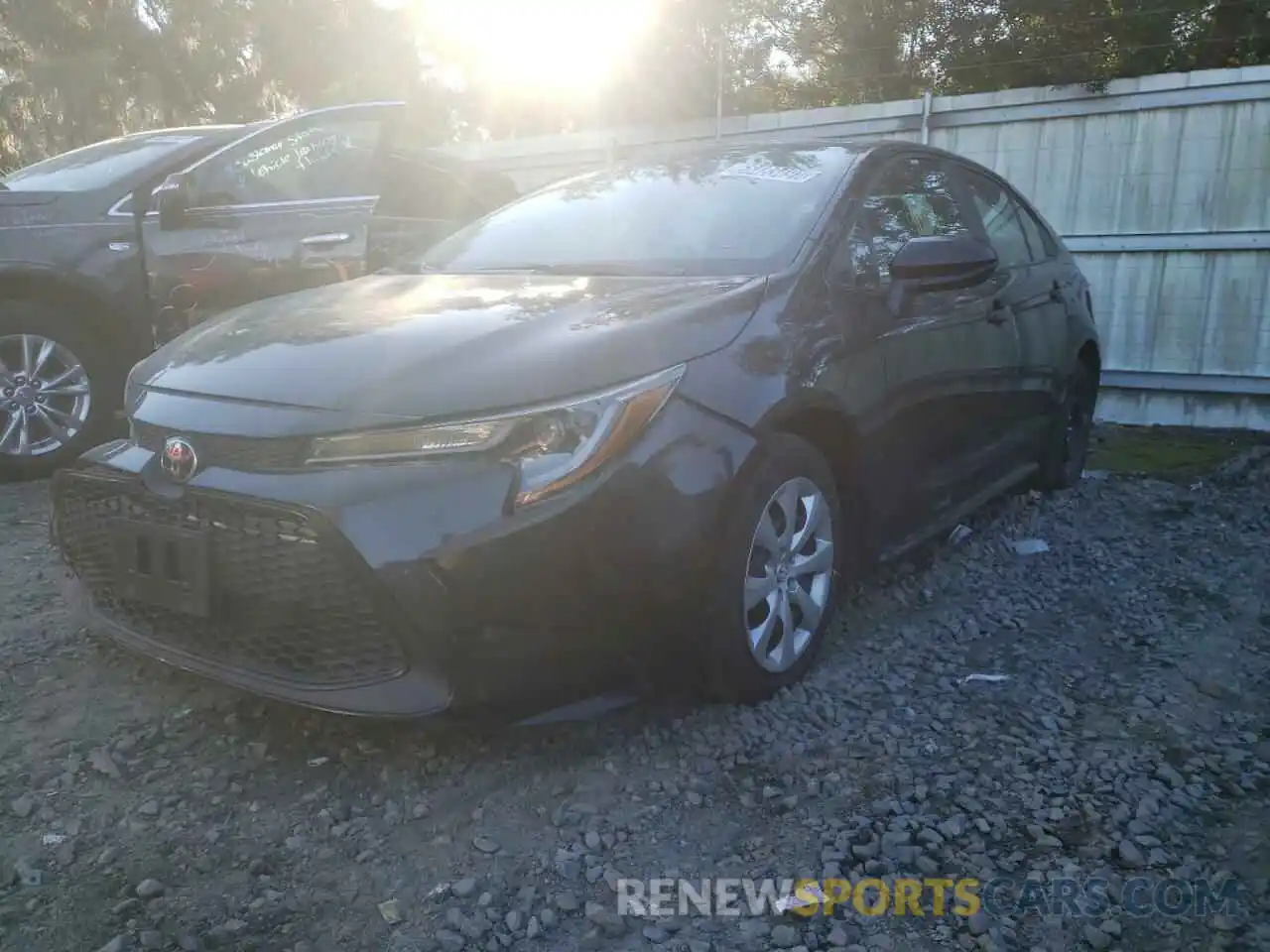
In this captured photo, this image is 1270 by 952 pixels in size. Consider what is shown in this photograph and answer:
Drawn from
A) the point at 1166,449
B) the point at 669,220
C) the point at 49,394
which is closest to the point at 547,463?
the point at 669,220

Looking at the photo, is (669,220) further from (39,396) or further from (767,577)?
(39,396)

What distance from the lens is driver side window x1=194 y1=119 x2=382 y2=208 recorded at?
5.28 metres

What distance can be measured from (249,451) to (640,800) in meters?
1.20

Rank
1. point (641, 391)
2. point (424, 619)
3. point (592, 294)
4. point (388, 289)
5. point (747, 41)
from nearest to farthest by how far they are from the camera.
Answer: point (424, 619), point (641, 391), point (592, 294), point (388, 289), point (747, 41)

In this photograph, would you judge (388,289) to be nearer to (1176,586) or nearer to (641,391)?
(641,391)

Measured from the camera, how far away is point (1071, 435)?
5281mm

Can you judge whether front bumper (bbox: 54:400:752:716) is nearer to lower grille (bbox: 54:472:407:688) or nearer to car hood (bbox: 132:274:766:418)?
lower grille (bbox: 54:472:407:688)

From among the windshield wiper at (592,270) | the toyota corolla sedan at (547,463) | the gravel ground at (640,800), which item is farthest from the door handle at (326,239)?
the gravel ground at (640,800)

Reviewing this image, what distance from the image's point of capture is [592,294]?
3.03 m

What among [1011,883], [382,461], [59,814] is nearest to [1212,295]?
[1011,883]

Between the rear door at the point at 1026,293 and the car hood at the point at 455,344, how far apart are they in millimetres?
1768

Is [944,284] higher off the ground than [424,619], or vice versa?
[944,284]

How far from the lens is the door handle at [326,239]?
17.4 ft

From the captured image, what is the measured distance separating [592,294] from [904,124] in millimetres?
5719
